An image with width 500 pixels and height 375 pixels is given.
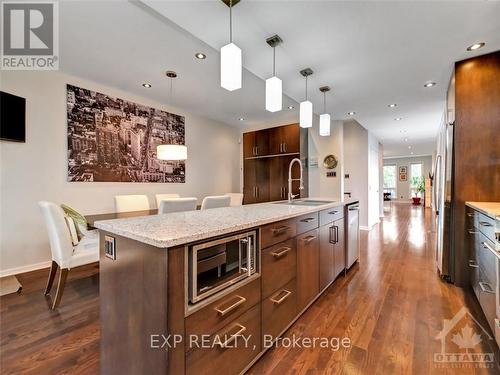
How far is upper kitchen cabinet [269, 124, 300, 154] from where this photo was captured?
5026 mm

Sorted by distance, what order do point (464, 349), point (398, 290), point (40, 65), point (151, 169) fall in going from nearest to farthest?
point (464, 349)
point (398, 290)
point (40, 65)
point (151, 169)

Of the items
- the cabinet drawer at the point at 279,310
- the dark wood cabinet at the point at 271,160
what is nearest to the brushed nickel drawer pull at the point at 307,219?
the cabinet drawer at the point at 279,310

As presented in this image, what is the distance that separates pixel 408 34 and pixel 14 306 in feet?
14.3

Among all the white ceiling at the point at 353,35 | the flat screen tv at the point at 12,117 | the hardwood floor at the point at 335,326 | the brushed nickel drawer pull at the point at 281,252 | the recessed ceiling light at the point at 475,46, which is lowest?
the hardwood floor at the point at 335,326

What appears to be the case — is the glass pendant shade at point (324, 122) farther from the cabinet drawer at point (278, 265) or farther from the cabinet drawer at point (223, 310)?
the cabinet drawer at point (223, 310)

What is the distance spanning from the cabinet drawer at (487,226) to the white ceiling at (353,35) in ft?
5.41

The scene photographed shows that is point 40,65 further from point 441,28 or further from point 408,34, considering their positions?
point 441,28

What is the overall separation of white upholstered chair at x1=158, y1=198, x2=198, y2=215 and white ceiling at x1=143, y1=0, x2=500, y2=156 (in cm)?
161

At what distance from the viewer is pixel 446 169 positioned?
103 inches

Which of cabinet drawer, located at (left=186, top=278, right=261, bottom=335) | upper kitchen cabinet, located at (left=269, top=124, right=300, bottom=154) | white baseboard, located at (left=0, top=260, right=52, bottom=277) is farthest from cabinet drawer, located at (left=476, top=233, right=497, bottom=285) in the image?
white baseboard, located at (left=0, top=260, right=52, bottom=277)

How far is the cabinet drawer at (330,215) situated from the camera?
2.16 m

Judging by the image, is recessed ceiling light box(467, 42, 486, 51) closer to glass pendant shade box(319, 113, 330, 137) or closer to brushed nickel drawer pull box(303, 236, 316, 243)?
glass pendant shade box(319, 113, 330, 137)

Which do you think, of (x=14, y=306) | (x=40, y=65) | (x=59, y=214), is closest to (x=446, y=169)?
(x=59, y=214)

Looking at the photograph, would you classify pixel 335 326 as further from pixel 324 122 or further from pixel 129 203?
pixel 129 203
